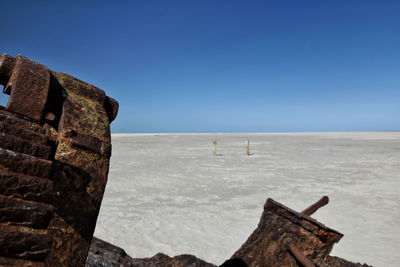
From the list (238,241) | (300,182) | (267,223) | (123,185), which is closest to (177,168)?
(123,185)

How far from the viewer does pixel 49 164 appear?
2.83ft

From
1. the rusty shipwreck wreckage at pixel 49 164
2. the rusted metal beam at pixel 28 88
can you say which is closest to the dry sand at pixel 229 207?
the rusty shipwreck wreckage at pixel 49 164

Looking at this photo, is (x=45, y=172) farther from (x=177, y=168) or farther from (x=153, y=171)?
(x=177, y=168)

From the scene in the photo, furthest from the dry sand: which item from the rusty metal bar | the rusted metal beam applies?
the rusted metal beam

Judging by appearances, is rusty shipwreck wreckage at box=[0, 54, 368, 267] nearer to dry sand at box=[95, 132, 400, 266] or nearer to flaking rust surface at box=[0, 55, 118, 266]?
flaking rust surface at box=[0, 55, 118, 266]

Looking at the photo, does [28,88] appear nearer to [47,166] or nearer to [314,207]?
[47,166]

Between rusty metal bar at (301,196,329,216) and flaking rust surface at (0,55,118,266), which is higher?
flaking rust surface at (0,55,118,266)

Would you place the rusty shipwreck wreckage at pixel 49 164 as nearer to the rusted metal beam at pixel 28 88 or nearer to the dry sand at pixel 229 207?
the rusted metal beam at pixel 28 88

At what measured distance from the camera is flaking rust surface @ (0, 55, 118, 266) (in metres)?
0.77

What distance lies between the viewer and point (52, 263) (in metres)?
0.89

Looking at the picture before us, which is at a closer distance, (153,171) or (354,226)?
(354,226)

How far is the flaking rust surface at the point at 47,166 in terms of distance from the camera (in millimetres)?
772

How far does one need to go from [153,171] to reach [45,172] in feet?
40.7

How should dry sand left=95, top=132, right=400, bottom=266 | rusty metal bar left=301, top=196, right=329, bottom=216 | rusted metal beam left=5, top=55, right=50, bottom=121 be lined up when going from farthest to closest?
dry sand left=95, top=132, right=400, bottom=266 < rusty metal bar left=301, top=196, right=329, bottom=216 < rusted metal beam left=5, top=55, right=50, bottom=121
